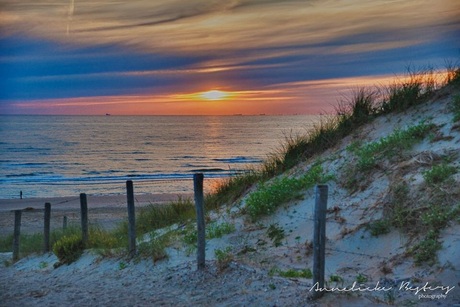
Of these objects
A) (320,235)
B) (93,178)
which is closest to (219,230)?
(320,235)

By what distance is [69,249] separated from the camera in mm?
13250

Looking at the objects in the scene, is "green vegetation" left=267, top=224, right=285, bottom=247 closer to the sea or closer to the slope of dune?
the slope of dune

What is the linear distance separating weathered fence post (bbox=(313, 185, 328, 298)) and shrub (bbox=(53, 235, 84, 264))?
23.7 feet

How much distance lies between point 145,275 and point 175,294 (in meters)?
1.50

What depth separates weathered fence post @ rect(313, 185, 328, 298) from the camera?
7.24 meters

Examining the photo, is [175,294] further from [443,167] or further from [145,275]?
A: [443,167]

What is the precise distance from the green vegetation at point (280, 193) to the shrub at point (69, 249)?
Answer: 158 inches

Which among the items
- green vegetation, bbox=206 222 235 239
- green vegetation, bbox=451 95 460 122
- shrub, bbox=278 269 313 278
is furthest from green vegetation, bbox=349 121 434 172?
shrub, bbox=278 269 313 278

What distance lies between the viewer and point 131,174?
4691 cm

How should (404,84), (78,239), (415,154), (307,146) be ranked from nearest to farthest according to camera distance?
(415,154) → (78,239) → (404,84) → (307,146)

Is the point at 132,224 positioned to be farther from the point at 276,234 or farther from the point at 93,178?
the point at 93,178

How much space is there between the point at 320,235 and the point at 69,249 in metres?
7.78

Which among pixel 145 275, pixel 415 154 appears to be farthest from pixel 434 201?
pixel 145 275

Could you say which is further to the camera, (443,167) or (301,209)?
(301,209)
